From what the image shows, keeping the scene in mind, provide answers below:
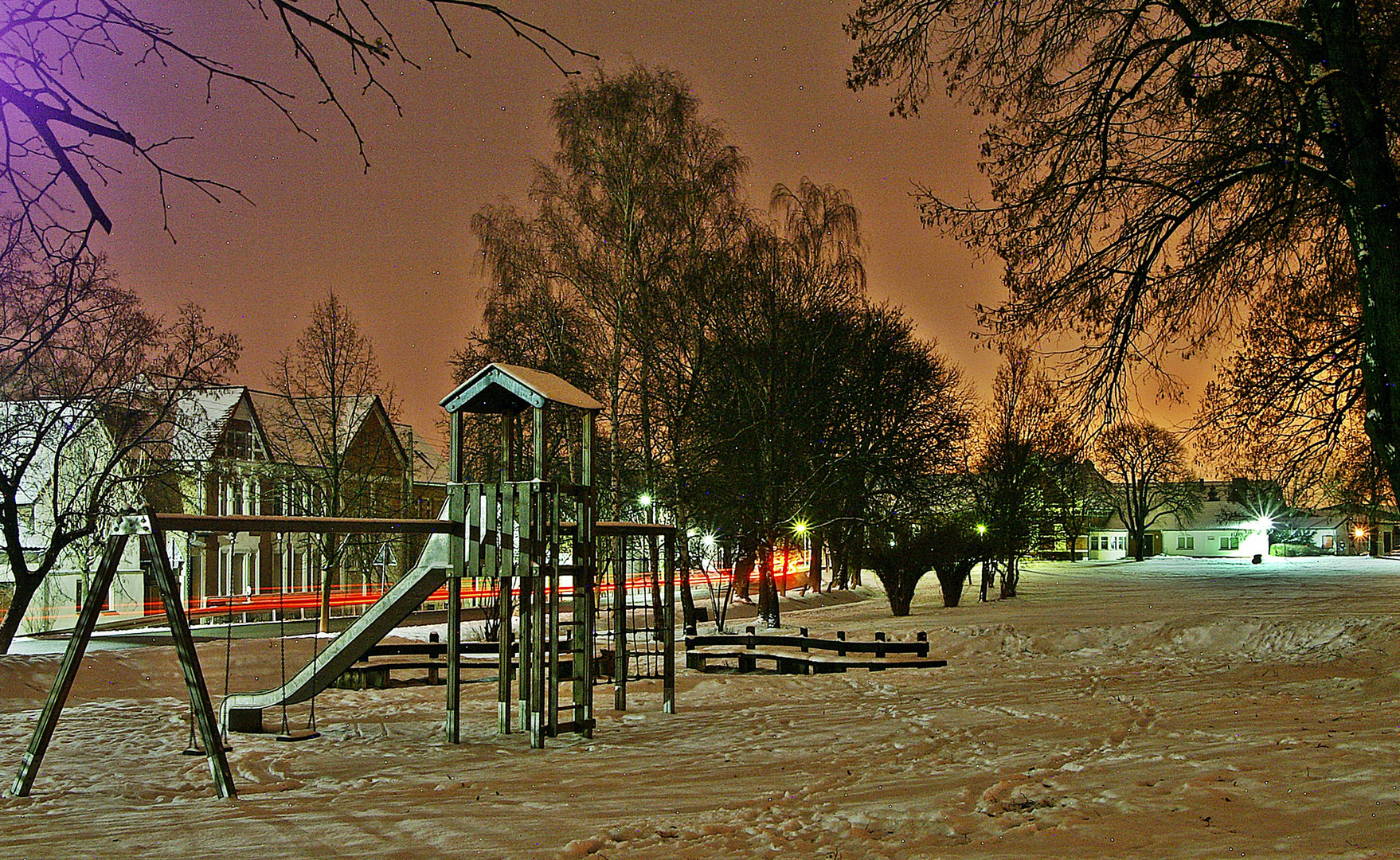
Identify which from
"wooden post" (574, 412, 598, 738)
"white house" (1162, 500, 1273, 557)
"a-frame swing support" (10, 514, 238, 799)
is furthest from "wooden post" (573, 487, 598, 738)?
"white house" (1162, 500, 1273, 557)

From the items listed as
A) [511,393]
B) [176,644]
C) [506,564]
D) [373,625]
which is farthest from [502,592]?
[176,644]

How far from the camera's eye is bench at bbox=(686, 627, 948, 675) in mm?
15914

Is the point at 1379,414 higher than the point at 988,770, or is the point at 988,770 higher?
the point at 1379,414

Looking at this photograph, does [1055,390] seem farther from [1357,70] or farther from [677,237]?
[677,237]

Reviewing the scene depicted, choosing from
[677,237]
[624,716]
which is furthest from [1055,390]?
[677,237]

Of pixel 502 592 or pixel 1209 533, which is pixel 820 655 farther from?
pixel 1209 533

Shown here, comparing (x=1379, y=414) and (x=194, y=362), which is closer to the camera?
(x=1379, y=414)

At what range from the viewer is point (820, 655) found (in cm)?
1803

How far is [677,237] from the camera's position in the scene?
78.5 feet

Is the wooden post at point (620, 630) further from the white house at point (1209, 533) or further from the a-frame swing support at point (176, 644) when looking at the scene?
the white house at point (1209, 533)

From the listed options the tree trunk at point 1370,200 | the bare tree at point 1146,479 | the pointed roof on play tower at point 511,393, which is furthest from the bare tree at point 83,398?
the bare tree at point 1146,479

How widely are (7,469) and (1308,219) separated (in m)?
18.1

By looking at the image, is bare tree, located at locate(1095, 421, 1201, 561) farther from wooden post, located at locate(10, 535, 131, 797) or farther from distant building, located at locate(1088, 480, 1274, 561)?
wooden post, located at locate(10, 535, 131, 797)

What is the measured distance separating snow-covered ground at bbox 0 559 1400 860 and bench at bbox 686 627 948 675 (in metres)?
0.47
